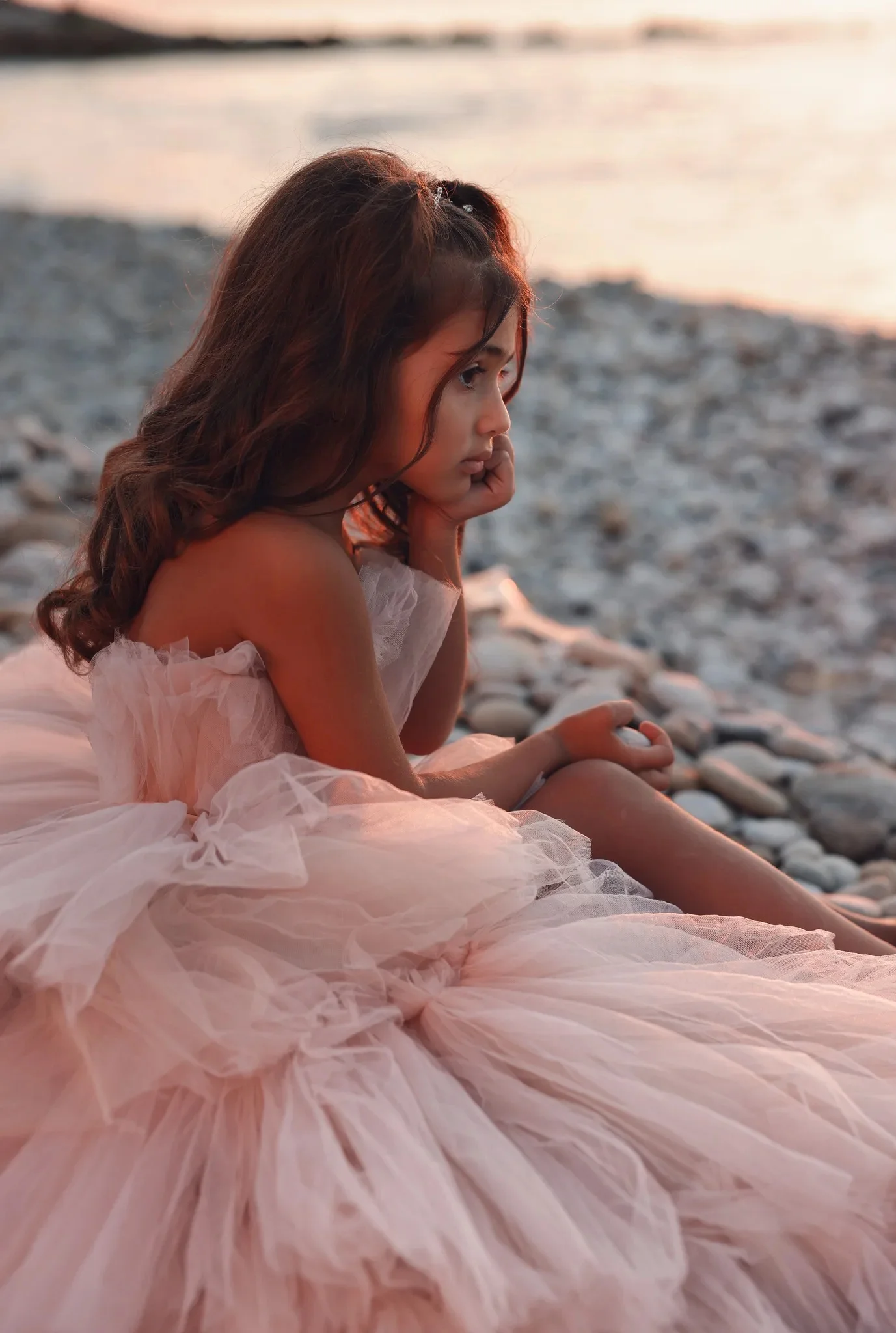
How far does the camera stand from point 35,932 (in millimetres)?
1543

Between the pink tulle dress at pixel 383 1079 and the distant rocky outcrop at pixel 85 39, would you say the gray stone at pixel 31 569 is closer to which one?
the pink tulle dress at pixel 383 1079

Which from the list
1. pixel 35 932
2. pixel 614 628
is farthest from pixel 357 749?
pixel 614 628

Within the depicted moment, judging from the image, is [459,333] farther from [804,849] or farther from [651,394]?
[651,394]

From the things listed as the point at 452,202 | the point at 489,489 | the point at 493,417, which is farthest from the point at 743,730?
the point at 452,202

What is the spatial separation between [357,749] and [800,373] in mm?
5571

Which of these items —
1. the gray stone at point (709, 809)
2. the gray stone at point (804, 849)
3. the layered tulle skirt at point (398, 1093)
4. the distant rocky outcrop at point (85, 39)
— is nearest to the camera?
the layered tulle skirt at point (398, 1093)

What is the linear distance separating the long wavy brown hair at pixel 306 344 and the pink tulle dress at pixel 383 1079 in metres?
0.22

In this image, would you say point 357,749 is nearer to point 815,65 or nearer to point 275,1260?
point 275,1260

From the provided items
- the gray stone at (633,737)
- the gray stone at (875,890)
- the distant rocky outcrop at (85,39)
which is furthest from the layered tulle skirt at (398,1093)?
the distant rocky outcrop at (85,39)

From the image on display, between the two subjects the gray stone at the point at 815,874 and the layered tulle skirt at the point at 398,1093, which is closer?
the layered tulle skirt at the point at 398,1093

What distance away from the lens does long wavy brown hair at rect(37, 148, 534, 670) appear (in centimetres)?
179

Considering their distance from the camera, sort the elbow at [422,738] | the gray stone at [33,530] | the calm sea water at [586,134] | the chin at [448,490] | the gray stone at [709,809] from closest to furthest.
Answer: the chin at [448,490]
the elbow at [422,738]
the gray stone at [709,809]
the gray stone at [33,530]
the calm sea water at [586,134]

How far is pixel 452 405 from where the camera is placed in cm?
188

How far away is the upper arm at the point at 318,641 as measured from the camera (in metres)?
1.75
